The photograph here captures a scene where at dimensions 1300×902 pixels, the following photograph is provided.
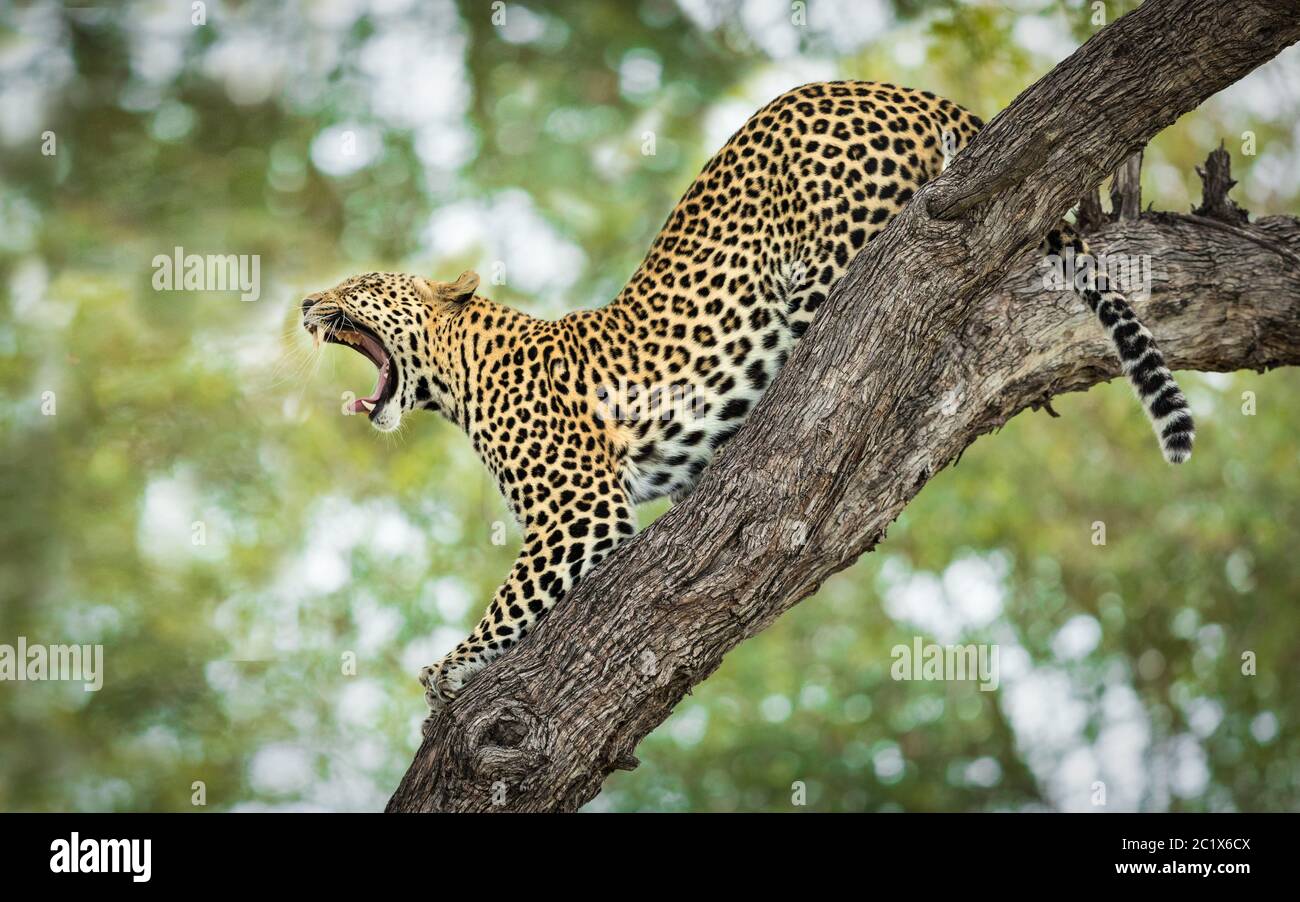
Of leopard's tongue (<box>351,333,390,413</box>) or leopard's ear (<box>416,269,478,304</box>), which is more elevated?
leopard's ear (<box>416,269,478,304</box>)

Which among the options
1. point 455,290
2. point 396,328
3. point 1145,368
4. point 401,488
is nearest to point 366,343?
point 396,328

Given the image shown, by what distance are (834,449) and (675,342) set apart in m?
1.42

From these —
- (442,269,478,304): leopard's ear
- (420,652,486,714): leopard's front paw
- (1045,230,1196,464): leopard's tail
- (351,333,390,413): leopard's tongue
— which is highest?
(442,269,478,304): leopard's ear

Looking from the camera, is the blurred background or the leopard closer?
the leopard

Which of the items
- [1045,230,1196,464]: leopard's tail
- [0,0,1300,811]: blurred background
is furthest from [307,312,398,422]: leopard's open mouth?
[0,0,1300,811]: blurred background

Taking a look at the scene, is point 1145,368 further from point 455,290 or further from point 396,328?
point 396,328

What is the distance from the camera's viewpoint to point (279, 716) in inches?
645

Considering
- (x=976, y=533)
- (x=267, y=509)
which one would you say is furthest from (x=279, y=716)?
(x=976, y=533)

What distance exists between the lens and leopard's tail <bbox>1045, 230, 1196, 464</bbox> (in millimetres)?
6066

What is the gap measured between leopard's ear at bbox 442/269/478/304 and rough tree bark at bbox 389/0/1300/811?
201 centimetres

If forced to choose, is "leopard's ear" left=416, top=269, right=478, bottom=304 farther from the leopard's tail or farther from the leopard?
the leopard's tail

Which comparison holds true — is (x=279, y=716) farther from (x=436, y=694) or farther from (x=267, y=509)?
(x=436, y=694)
